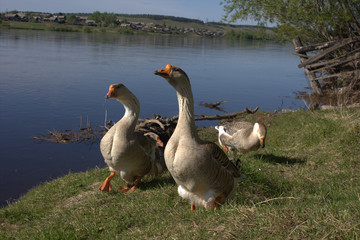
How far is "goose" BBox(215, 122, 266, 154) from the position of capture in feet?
26.1

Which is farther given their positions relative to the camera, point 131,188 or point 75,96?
point 75,96

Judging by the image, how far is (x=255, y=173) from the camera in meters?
6.11

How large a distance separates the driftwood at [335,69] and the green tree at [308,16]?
85cm

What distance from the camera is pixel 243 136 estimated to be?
8.28m

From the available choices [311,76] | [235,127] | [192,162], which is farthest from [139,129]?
[311,76]

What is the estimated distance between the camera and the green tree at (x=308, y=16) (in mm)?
15914

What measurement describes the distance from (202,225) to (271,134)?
7.16 meters

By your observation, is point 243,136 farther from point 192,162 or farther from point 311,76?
point 311,76

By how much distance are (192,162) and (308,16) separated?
14.8 meters

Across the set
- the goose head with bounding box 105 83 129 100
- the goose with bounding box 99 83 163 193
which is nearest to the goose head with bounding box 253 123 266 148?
the goose with bounding box 99 83 163 193

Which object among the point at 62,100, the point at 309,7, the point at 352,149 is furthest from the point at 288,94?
the point at 352,149

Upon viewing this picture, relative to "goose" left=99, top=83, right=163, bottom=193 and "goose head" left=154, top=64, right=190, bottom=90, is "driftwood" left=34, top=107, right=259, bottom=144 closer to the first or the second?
"goose" left=99, top=83, right=163, bottom=193

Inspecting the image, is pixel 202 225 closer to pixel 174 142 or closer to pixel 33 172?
pixel 174 142

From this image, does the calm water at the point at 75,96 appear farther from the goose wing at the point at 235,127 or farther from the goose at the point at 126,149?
the goose wing at the point at 235,127
